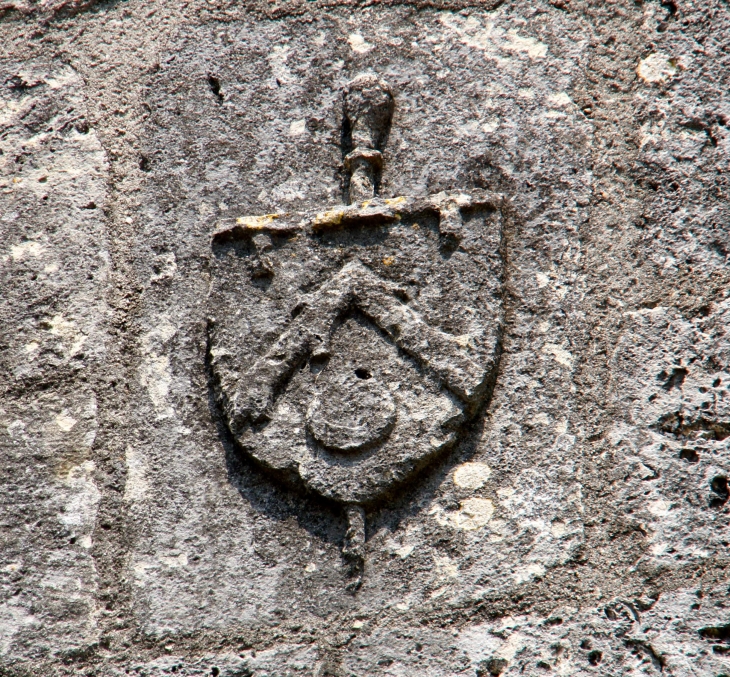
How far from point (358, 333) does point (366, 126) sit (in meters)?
0.40

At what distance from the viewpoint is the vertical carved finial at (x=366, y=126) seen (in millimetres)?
1576

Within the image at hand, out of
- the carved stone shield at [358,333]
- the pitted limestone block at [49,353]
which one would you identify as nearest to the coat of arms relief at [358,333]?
the carved stone shield at [358,333]

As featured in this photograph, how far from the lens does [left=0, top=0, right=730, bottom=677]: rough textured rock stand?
1.33 m

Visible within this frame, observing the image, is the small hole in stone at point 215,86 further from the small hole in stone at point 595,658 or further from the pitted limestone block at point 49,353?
the small hole in stone at point 595,658

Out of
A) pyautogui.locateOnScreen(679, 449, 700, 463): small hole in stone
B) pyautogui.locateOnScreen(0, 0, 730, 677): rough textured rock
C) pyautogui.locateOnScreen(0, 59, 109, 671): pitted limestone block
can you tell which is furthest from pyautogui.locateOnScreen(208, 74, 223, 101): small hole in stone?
pyautogui.locateOnScreen(679, 449, 700, 463): small hole in stone

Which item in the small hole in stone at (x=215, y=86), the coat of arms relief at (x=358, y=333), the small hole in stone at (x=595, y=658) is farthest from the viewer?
the small hole in stone at (x=215, y=86)

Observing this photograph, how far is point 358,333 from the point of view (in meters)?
1.46

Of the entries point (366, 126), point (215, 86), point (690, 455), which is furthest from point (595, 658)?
point (215, 86)

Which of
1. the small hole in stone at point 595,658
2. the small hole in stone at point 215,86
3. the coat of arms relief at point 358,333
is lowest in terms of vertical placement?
the small hole in stone at point 595,658

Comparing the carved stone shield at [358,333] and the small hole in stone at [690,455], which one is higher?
the carved stone shield at [358,333]

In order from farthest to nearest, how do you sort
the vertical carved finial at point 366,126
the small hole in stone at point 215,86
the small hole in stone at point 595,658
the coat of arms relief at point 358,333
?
the small hole in stone at point 215,86
the vertical carved finial at point 366,126
the coat of arms relief at point 358,333
the small hole in stone at point 595,658

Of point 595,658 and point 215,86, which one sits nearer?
point 595,658

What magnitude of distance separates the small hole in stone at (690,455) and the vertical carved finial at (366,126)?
0.65 m

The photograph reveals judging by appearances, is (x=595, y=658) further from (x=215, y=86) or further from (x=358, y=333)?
(x=215, y=86)
